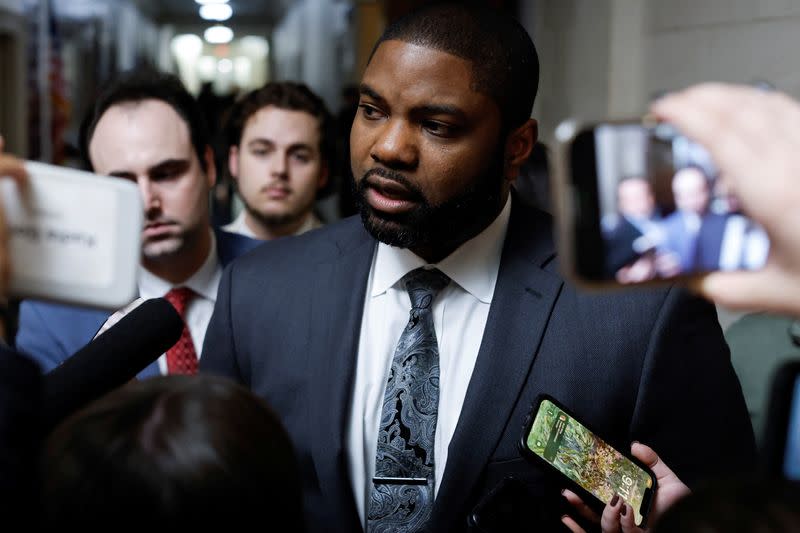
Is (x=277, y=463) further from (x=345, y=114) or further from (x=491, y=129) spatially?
(x=345, y=114)

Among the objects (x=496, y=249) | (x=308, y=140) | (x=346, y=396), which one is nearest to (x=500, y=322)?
(x=496, y=249)

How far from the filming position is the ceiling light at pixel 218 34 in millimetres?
16469

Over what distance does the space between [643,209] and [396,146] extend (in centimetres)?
79

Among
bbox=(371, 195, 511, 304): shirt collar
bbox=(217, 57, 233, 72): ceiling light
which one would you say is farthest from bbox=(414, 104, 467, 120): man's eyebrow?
bbox=(217, 57, 233, 72): ceiling light

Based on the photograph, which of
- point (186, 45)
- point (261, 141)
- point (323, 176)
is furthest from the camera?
point (186, 45)

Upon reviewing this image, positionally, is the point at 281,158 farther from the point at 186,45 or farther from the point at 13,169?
the point at 186,45

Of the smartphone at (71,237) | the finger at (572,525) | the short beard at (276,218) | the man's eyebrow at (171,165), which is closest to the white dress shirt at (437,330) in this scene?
the finger at (572,525)

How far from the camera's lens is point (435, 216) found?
1653 millimetres

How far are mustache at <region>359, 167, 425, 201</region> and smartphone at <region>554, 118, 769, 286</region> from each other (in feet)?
2.52

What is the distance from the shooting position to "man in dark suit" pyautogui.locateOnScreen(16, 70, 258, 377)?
2.21 metres

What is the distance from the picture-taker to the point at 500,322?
5.41 feet

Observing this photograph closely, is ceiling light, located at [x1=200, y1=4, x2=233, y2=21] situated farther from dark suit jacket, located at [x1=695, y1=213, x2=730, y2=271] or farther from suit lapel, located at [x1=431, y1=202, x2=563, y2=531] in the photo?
dark suit jacket, located at [x1=695, y1=213, x2=730, y2=271]

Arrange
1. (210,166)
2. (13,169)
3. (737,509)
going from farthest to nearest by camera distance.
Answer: (210,166) < (13,169) < (737,509)

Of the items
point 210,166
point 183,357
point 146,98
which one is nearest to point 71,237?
point 183,357
